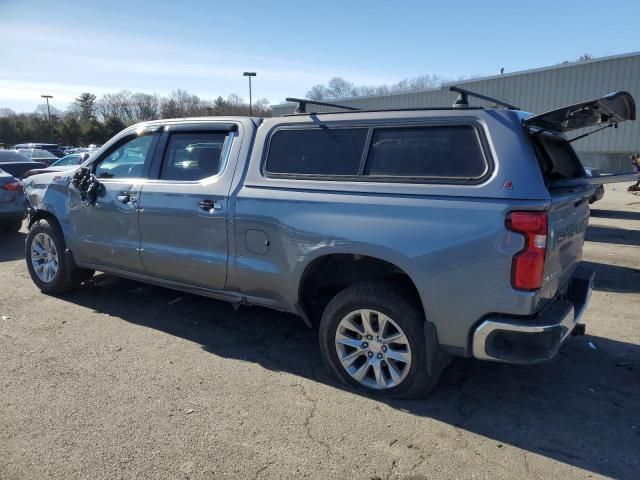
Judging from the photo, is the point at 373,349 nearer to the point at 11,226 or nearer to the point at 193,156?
the point at 193,156

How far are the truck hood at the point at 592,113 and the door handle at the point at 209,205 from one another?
94.5 inches

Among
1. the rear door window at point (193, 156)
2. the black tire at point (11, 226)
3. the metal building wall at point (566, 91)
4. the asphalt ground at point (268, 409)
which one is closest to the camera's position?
the asphalt ground at point (268, 409)

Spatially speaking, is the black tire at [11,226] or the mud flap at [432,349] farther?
the black tire at [11,226]

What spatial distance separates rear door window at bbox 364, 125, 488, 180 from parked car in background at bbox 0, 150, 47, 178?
12.2 m

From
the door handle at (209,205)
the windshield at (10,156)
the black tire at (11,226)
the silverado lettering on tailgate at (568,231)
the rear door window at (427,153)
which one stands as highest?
the rear door window at (427,153)

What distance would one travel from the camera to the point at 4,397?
11.5ft

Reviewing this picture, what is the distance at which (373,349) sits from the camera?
350 centimetres

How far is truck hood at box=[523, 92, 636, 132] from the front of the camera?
9.94ft

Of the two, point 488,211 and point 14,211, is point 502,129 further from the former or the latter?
point 14,211

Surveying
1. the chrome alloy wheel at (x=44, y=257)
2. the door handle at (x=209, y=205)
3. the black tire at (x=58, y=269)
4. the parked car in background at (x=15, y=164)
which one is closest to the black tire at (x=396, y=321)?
the door handle at (x=209, y=205)

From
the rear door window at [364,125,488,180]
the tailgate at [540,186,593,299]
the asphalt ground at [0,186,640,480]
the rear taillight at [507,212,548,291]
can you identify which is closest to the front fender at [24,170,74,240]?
the asphalt ground at [0,186,640,480]

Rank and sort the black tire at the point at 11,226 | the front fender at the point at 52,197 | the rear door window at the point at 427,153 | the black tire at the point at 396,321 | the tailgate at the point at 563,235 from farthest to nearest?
1. the black tire at the point at 11,226
2. the front fender at the point at 52,197
3. the black tire at the point at 396,321
4. the rear door window at the point at 427,153
5. the tailgate at the point at 563,235

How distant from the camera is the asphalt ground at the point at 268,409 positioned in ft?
9.17

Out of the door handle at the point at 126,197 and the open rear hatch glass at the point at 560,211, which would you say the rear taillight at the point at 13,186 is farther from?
the open rear hatch glass at the point at 560,211
